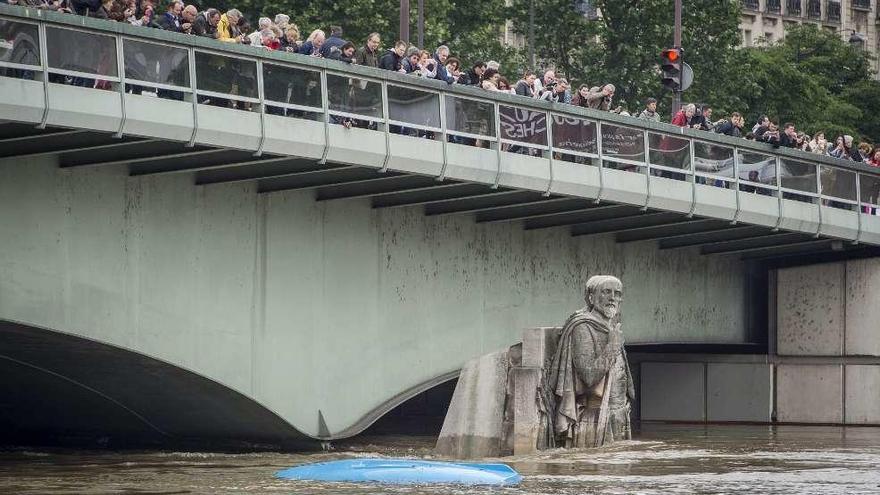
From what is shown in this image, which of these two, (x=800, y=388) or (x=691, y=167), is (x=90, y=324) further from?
(x=800, y=388)

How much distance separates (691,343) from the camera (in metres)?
48.8

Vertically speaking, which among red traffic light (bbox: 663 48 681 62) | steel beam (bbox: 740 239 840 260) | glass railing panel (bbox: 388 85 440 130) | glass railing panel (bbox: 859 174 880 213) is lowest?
steel beam (bbox: 740 239 840 260)

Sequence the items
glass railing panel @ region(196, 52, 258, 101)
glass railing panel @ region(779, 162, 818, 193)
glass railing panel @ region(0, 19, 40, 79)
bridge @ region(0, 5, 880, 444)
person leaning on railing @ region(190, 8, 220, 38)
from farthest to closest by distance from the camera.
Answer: glass railing panel @ region(779, 162, 818, 193), person leaning on railing @ region(190, 8, 220, 38), glass railing panel @ region(196, 52, 258, 101), bridge @ region(0, 5, 880, 444), glass railing panel @ region(0, 19, 40, 79)

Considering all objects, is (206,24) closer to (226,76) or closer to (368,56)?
(226,76)

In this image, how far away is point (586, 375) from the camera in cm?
3538

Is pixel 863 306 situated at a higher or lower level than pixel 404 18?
lower

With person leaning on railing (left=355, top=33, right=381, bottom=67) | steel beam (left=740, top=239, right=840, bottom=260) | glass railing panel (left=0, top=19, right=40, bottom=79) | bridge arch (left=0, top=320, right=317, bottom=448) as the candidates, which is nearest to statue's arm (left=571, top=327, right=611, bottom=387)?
bridge arch (left=0, top=320, right=317, bottom=448)

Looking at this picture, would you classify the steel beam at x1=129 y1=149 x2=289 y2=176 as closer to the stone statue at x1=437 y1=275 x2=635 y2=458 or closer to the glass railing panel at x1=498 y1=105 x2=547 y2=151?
the stone statue at x1=437 y1=275 x2=635 y2=458

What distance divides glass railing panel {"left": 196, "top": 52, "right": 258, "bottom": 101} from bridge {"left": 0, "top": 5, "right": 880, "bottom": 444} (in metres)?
0.04

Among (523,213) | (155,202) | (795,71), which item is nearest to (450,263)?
(523,213)

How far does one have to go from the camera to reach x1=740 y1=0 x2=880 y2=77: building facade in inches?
4414

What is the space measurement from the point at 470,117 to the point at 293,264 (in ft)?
13.0

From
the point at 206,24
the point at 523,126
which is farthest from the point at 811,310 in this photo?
the point at 206,24

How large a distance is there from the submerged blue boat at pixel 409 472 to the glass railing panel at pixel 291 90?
19.9ft
